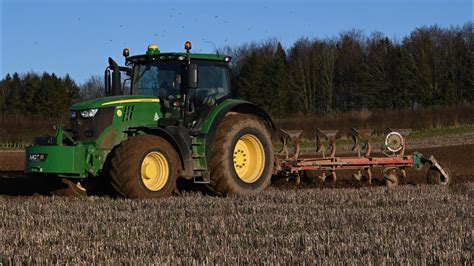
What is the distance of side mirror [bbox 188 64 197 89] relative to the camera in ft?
35.0

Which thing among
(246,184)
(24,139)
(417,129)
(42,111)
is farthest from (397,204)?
(42,111)

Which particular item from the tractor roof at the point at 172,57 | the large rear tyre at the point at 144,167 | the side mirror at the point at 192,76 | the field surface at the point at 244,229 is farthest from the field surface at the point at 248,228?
the tractor roof at the point at 172,57

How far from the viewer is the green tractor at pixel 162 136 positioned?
33.8 ft

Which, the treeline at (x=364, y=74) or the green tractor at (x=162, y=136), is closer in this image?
the green tractor at (x=162, y=136)

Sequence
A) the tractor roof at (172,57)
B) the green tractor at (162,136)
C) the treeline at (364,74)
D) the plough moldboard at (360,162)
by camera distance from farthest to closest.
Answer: the treeline at (364,74)
the plough moldboard at (360,162)
the tractor roof at (172,57)
the green tractor at (162,136)

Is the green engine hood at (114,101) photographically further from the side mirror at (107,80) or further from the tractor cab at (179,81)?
the side mirror at (107,80)

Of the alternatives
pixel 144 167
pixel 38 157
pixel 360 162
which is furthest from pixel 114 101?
pixel 360 162

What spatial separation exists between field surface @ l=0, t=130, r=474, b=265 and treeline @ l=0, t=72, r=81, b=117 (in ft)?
168

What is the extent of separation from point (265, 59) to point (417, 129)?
32052mm

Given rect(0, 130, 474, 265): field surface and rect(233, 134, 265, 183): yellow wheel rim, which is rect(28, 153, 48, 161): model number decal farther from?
rect(233, 134, 265, 183): yellow wheel rim

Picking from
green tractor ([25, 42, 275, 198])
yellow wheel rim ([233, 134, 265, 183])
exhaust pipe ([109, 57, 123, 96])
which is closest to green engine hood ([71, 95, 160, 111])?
green tractor ([25, 42, 275, 198])

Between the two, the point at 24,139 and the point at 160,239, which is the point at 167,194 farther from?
the point at 24,139

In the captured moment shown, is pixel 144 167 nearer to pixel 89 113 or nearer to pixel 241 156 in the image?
pixel 89 113

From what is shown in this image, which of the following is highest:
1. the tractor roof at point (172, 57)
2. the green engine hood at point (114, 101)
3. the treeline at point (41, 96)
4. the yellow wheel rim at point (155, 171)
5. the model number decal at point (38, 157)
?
the treeline at point (41, 96)
